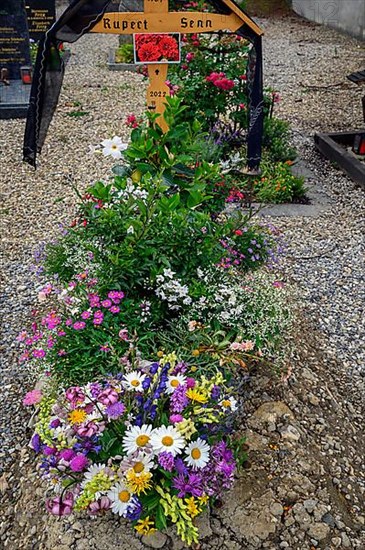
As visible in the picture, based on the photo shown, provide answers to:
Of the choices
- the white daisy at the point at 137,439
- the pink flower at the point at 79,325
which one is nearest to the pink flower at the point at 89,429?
the white daisy at the point at 137,439

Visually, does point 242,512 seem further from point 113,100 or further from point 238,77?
point 113,100

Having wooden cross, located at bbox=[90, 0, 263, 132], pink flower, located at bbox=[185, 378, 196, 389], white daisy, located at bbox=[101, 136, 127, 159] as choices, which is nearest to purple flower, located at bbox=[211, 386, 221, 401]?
pink flower, located at bbox=[185, 378, 196, 389]

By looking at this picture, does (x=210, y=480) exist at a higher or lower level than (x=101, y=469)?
lower

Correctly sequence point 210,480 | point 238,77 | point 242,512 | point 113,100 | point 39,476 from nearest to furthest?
point 210,480
point 242,512
point 39,476
point 238,77
point 113,100

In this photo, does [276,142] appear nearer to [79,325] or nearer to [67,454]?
[79,325]

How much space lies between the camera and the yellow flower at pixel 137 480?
1.75m

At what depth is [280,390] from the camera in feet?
9.21

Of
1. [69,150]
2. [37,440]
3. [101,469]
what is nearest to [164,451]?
[101,469]

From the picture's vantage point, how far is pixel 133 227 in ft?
8.49

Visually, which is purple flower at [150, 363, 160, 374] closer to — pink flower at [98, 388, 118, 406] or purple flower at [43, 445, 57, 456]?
pink flower at [98, 388, 118, 406]

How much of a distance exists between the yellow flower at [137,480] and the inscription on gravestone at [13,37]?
7.90m

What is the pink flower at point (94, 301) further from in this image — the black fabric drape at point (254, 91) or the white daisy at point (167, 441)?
the black fabric drape at point (254, 91)

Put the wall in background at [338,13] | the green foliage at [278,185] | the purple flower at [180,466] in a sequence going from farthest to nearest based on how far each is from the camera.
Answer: the wall in background at [338,13] → the green foliage at [278,185] → the purple flower at [180,466]

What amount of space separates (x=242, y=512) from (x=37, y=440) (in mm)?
868
